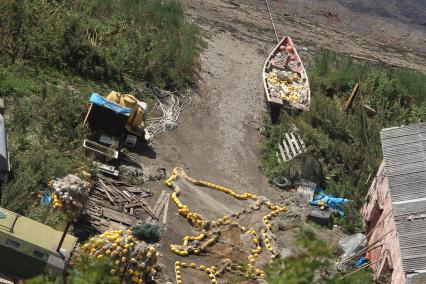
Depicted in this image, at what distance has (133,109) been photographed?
26.1m

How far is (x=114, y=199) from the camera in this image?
2323cm

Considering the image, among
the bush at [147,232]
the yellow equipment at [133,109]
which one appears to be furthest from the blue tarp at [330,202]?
the bush at [147,232]

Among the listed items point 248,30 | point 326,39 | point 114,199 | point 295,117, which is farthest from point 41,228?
point 326,39

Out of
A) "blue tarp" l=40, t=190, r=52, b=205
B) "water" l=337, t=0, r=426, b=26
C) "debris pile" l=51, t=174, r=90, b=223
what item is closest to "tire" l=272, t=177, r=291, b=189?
"debris pile" l=51, t=174, r=90, b=223

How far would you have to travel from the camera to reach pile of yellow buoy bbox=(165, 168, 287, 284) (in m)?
21.9

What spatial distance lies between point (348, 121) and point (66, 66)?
1015cm

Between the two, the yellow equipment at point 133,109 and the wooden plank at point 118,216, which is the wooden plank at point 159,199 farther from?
the yellow equipment at point 133,109

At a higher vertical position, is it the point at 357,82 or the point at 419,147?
the point at 419,147

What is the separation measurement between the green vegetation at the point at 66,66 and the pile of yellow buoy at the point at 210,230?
3.10 metres

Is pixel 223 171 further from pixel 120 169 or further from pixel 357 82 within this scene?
pixel 357 82

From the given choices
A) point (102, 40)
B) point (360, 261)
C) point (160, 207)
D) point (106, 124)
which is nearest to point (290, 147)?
point (360, 261)

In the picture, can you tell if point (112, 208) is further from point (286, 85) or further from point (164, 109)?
point (286, 85)

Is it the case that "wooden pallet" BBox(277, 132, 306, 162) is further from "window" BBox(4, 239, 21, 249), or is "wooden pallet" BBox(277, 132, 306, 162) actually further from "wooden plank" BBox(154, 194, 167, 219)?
"window" BBox(4, 239, 21, 249)

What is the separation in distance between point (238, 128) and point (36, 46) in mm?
7448
